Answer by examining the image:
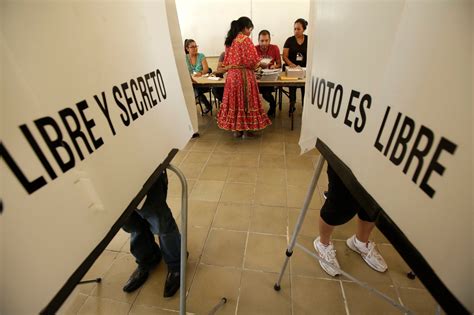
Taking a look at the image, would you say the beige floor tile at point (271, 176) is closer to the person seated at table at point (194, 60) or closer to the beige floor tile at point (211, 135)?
the beige floor tile at point (211, 135)

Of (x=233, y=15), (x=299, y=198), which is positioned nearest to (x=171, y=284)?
(x=299, y=198)

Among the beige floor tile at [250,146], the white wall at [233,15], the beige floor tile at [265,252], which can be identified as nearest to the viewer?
the beige floor tile at [265,252]

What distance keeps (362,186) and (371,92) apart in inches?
8.2

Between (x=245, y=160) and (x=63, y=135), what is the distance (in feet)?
7.14

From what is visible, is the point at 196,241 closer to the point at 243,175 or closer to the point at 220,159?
the point at 243,175

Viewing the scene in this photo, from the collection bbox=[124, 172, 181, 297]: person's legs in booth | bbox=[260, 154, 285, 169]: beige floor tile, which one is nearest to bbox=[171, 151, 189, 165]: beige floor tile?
bbox=[260, 154, 285, 169]: beige floor tile

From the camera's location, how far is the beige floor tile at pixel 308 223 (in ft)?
5.26

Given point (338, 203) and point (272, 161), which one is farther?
point (272, 161)

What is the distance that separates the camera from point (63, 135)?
15.1 inches

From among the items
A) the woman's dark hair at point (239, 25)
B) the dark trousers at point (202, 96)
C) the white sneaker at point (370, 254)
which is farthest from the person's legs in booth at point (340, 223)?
the dark trousers at point (202, 96)

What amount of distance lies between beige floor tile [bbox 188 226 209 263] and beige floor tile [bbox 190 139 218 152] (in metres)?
1.25

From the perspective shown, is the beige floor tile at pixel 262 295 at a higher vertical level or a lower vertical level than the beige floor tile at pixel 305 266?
higher

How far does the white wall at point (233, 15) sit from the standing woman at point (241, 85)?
1947 millimetres

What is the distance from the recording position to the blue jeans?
108 cm
